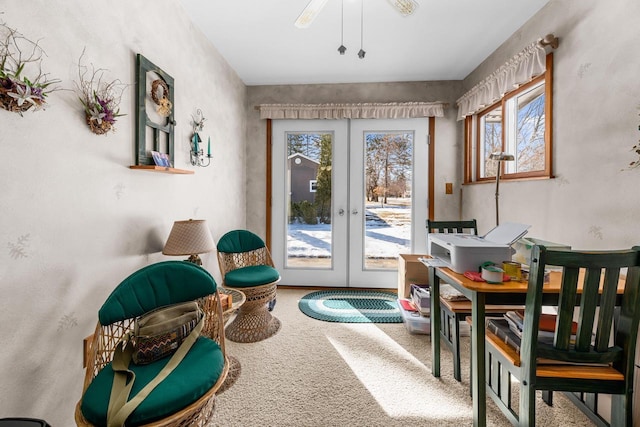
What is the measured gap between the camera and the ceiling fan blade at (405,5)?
60.2 inches

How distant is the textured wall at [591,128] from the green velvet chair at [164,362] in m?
2.16

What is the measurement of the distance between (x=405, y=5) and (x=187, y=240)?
74.9 inches

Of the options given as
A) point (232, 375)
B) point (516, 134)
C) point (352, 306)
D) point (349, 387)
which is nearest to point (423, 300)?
point (352, 306)

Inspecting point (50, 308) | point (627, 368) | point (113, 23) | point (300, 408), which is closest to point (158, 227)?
point (50, 308)

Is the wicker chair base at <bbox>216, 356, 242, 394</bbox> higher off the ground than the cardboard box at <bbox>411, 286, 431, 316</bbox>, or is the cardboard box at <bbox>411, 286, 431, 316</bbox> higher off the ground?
the cardboard box at <bbox>411, 286, 431, 316</bbox>

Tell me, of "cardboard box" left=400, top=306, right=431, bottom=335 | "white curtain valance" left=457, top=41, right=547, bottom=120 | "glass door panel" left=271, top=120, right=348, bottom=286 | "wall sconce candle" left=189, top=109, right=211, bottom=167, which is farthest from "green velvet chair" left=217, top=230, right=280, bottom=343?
"white curtain valance" left=457, top=41, right=547, bottom=120

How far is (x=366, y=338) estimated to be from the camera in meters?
2.39

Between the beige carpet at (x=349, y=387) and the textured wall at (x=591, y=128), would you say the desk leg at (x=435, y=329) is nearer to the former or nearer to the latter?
the beige carpet at (x=349, y=387)

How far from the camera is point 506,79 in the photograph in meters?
2.48

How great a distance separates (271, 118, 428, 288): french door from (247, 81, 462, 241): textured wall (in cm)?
18

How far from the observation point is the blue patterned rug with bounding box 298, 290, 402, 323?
109 inches

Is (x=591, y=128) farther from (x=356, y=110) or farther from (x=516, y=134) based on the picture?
(x=356, y=110)

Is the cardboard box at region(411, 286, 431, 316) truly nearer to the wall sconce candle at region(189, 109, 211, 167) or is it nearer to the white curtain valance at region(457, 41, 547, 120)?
the white curtain valance at region(457, 41, 547, 120)

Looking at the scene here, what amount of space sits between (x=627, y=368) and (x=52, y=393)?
240cm
